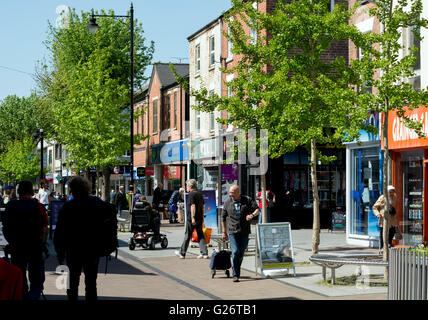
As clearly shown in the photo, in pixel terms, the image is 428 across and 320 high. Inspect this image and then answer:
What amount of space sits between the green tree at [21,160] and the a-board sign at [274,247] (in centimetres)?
6816

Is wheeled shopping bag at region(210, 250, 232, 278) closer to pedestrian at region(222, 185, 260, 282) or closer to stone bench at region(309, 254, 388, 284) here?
pedestrian at region(222, 185, 260, 282)

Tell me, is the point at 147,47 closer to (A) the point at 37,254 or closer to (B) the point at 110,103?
(B) the point at 110,103

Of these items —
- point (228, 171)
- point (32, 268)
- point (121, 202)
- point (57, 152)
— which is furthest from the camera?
point (57, 152)

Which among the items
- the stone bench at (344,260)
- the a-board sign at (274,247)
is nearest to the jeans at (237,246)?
the a-board sign at (274,247)

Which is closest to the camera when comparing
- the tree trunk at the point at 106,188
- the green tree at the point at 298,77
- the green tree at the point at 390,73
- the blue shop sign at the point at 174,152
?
the green tree at the point at 390,73

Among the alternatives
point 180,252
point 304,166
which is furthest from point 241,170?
point 180,252

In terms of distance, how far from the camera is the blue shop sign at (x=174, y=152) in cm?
4223

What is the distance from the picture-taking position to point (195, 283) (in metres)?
13.2

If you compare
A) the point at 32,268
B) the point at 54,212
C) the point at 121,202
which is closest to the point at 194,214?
the point at 54,212

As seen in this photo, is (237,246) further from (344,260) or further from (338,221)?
(338,221)

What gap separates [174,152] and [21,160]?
138ft

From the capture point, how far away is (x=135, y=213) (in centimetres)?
2044

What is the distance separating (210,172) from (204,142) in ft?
5.29

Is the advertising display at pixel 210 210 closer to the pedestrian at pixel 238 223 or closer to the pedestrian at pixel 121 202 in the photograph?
the pedestrian at pixel 238 223
